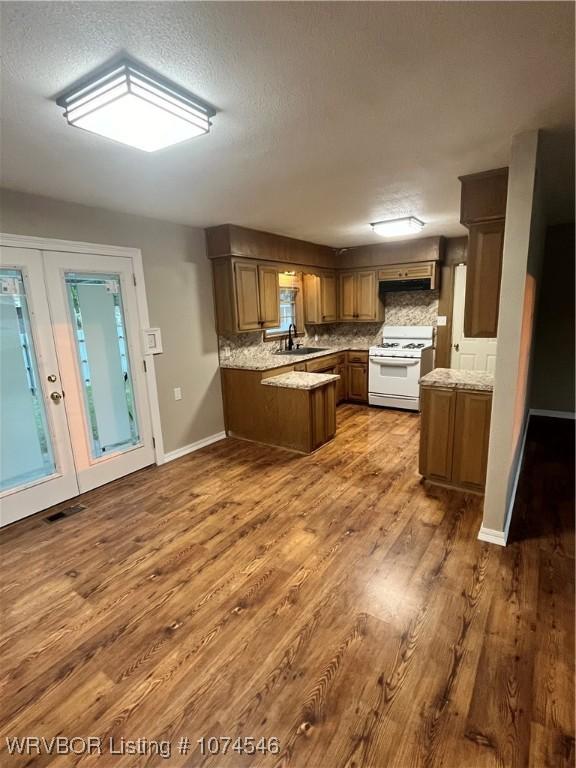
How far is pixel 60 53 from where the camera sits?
1.26 meters

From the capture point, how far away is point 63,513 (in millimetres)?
2998

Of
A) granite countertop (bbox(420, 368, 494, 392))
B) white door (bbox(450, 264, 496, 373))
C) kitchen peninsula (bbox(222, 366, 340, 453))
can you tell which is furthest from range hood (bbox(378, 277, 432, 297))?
granite countertop (bbox(420, 368, 494, 392))

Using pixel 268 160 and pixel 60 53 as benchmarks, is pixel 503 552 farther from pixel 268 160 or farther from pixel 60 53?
pixel 60 53

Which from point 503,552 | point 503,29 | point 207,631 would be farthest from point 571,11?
point 207,631

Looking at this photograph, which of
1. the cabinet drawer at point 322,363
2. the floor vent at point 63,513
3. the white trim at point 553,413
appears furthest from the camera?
the cabinet drawer at point 322,363

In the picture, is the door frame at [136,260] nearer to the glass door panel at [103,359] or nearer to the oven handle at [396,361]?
the glass door panel at [103,359]

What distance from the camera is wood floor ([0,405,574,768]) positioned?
1.41 meters

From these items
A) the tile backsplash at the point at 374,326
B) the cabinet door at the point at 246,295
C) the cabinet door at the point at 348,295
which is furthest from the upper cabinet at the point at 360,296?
the cabinet door at the point at 246,295

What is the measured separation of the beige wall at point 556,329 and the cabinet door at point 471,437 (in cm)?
240

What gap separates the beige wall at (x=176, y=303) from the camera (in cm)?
320

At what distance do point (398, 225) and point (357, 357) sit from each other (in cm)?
225

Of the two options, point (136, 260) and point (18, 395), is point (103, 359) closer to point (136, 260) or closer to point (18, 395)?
point (18, 395)

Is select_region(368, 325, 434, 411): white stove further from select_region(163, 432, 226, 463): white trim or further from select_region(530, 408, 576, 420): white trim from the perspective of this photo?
select_region(163, 432, 226, 463): white trim

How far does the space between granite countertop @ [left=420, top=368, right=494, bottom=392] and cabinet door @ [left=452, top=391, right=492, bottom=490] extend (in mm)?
58
